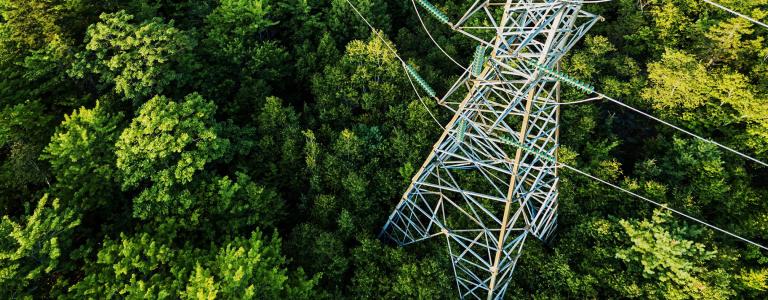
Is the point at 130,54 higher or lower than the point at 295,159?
higher

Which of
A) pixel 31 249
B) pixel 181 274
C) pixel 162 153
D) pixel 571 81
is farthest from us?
pixel 162 153

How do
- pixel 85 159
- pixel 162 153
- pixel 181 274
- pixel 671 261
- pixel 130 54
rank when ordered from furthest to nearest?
pixel 130 54, pixel 671 261, pixel 85 159, pixel 162 153, pixel 181 274

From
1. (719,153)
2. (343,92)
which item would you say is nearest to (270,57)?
(343,92)

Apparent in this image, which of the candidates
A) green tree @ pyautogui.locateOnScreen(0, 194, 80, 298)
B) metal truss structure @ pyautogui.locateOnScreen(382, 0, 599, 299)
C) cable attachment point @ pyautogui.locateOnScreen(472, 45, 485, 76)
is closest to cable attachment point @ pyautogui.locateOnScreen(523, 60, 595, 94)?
metal truss structure @ pyautogui.locateOnScreen(382, 0, 599, 299)

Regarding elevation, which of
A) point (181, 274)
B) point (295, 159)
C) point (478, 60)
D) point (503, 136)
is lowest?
point (181, 274)

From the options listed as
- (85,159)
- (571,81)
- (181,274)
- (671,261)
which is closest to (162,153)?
(85,159)

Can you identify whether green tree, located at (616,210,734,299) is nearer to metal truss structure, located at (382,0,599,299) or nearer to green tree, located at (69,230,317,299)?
metal truss structure, located at (382,0,599,299)

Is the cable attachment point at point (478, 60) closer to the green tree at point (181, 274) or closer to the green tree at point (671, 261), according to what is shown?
the green tree at point (181, 274)

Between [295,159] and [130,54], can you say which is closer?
[130,54]

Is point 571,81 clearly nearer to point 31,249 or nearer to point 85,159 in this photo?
point 31,249
